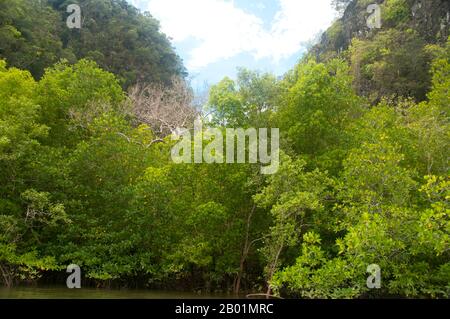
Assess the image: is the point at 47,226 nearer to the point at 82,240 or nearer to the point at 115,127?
the point at 82,240

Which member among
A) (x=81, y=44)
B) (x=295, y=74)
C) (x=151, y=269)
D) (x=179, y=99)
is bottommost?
(x=151, y=269)

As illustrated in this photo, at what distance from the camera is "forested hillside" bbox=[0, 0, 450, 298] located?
15234 mm

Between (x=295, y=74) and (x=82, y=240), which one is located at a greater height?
(x=295, y=74)

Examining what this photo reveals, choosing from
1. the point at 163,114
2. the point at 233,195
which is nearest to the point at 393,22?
the point at 163,114

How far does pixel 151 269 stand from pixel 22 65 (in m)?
27.8

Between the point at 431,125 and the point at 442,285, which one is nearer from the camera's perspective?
the point at 442,285

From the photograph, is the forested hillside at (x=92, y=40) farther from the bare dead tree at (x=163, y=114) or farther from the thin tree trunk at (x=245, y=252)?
the thin tree trunk at (x=245, y=252)

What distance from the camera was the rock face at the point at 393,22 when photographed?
43938 mm

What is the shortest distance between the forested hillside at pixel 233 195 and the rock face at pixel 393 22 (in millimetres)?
23839

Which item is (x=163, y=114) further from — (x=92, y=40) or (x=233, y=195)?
(x=92, y=40)

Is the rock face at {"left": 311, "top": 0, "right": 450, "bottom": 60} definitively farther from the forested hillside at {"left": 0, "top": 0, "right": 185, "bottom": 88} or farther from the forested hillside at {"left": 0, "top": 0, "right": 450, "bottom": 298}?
the forested hillside at {"left": 0, "top": 0, "right": 450, "bottom": 298}

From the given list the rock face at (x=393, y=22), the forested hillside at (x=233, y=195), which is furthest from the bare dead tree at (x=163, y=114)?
the rock face at (x=393, y=22)

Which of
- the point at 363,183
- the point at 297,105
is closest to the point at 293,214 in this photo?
the point at 363,183

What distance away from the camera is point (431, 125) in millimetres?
19641
